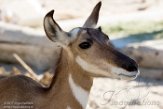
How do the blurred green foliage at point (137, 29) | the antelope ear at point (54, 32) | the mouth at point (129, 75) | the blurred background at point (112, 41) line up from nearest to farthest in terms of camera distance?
the mouth at point (129, 75) → the antelope ear at point (54, 32) → the blurred background at point (112, 41) → the blurred green foliage at point (137, 29)

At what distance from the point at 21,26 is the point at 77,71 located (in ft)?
A: 14.0

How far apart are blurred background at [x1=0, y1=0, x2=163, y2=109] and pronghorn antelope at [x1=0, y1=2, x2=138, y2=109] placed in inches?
65.3

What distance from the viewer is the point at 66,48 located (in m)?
3.63

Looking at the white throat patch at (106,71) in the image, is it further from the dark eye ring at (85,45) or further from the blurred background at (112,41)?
the blurred background at (112,41)

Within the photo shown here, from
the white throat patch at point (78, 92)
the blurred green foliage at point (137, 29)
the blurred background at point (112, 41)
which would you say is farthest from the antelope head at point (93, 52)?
the blurred green foliage at point (137, 29)

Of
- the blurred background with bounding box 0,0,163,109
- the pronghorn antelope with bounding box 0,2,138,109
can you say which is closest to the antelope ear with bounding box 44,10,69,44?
the pronghorn antelope with bounding box 0,2,138,109

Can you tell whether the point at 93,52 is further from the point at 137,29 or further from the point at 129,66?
the point at 137,29

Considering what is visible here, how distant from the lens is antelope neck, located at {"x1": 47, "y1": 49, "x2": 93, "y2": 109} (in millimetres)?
3611

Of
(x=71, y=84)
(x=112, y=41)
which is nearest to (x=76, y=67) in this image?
(x=71, y=84)

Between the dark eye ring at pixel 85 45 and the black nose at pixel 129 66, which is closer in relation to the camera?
the black nose at pixel 129 66

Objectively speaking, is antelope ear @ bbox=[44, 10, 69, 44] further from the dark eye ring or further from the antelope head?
the dark eye ring

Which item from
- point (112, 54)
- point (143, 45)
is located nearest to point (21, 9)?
point (143, 45)

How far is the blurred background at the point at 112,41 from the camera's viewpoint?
18.7 ft

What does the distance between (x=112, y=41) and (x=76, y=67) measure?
391 centimetres
